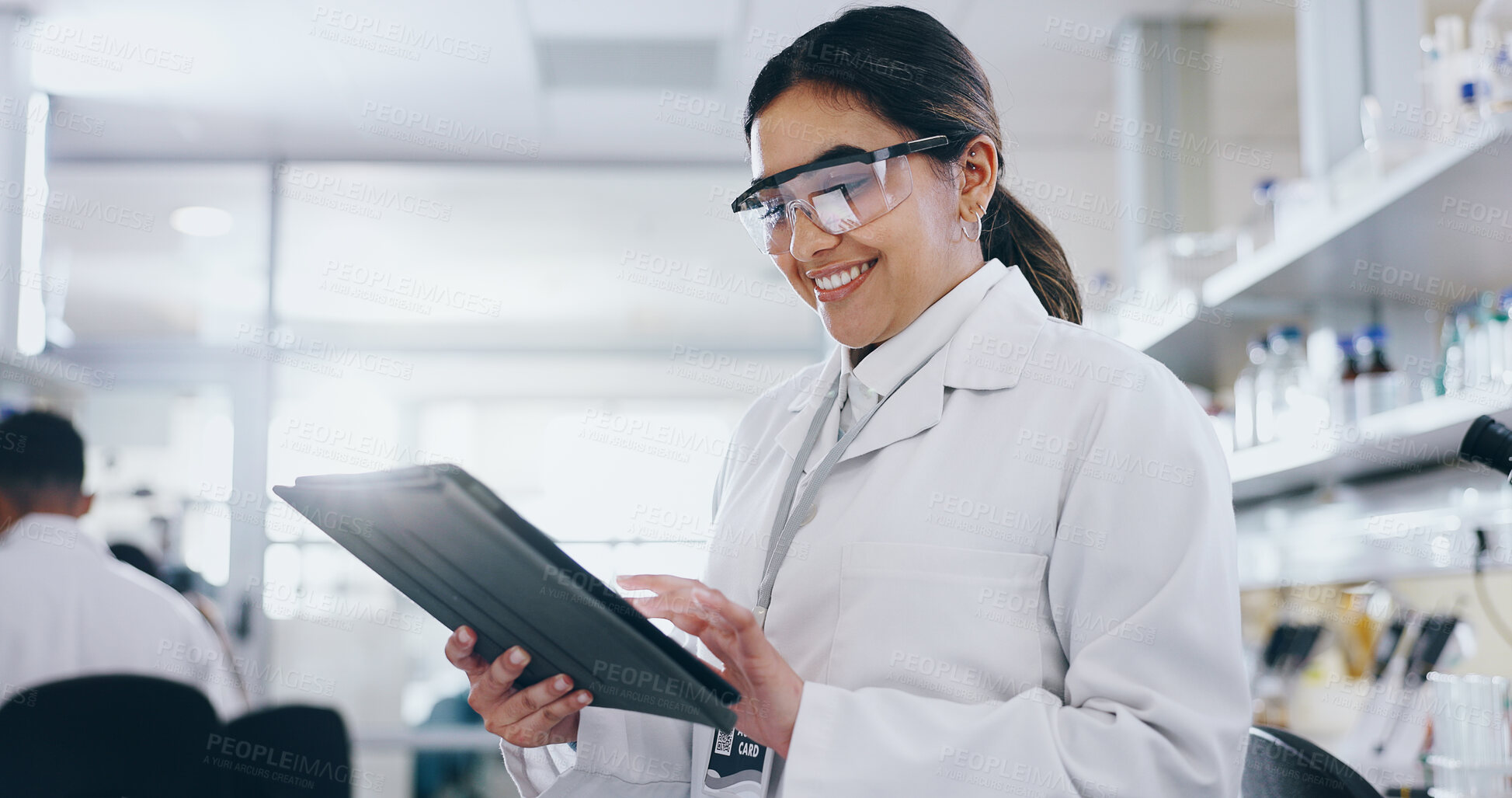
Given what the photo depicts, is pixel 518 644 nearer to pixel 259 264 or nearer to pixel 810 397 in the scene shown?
pixel 810 397

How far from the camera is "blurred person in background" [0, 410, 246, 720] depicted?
240 cm

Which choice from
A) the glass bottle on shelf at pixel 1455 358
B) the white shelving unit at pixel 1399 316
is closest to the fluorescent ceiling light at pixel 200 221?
the white shelving unit at pixel 1399 316

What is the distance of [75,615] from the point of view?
95.5 inches

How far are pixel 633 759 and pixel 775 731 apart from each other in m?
0.29

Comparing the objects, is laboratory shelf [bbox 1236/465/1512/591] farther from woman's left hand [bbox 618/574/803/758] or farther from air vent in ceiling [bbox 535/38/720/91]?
air vent in ceiling [bbox 535/38/720/91]

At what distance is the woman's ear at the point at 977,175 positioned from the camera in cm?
111

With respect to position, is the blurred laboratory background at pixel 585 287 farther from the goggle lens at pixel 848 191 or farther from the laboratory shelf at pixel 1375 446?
the goggle lens at pixel 848 191

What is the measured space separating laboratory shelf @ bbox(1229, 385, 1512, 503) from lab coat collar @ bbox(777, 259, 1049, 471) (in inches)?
27.2

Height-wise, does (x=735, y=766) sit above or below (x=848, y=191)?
below

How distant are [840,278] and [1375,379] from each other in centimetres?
125

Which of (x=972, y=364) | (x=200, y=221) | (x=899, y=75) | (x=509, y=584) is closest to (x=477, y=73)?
(x=200, y=221)

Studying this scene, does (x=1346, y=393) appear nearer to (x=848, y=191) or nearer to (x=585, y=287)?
(x=848, y=191)

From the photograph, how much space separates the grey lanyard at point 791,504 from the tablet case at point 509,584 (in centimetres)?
20

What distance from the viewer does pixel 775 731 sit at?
2.96 ft
